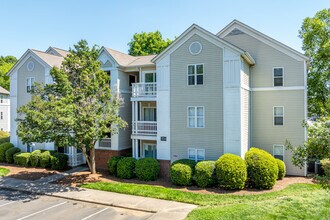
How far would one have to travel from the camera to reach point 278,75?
64.7ft

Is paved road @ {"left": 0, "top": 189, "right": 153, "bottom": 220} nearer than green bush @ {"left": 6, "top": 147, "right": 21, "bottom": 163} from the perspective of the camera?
Yes

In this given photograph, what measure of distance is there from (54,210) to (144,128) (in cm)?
918

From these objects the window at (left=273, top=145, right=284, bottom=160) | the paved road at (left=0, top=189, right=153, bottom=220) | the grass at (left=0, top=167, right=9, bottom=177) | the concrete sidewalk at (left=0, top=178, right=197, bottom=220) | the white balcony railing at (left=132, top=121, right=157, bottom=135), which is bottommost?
the paved road at (left=0, top=189, right=153, bottom=220)

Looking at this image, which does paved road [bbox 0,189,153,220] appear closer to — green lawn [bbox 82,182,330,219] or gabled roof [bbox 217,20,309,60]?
green lawn [bbox 82,182,330,219]

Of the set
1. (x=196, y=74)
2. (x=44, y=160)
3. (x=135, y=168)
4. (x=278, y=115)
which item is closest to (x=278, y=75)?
(x=278, y=115)

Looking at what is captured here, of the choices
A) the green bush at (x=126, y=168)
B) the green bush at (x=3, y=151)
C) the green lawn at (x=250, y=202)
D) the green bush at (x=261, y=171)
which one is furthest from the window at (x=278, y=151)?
the green bush at (x=3, y=151)

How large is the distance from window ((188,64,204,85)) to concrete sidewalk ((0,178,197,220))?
8.57 metres

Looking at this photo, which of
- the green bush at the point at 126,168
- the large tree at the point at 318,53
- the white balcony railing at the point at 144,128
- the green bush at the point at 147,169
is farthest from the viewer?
the large tree at the point at 318,53

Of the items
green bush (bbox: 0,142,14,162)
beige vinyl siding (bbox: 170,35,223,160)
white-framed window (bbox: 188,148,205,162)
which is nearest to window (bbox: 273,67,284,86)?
beige vinyl siding (bbox: 170,35,223,160)

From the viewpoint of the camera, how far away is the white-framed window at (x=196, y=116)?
18.1 metres

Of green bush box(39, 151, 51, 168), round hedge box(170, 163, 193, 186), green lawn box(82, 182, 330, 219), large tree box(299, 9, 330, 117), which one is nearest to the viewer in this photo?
green lawn box(82, 182, 330, 219)

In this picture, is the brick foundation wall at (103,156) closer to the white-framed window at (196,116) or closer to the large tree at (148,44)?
the white-framed window at (196,116)

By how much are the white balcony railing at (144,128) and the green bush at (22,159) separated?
1023cm

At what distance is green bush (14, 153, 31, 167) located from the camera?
22.4 metres
